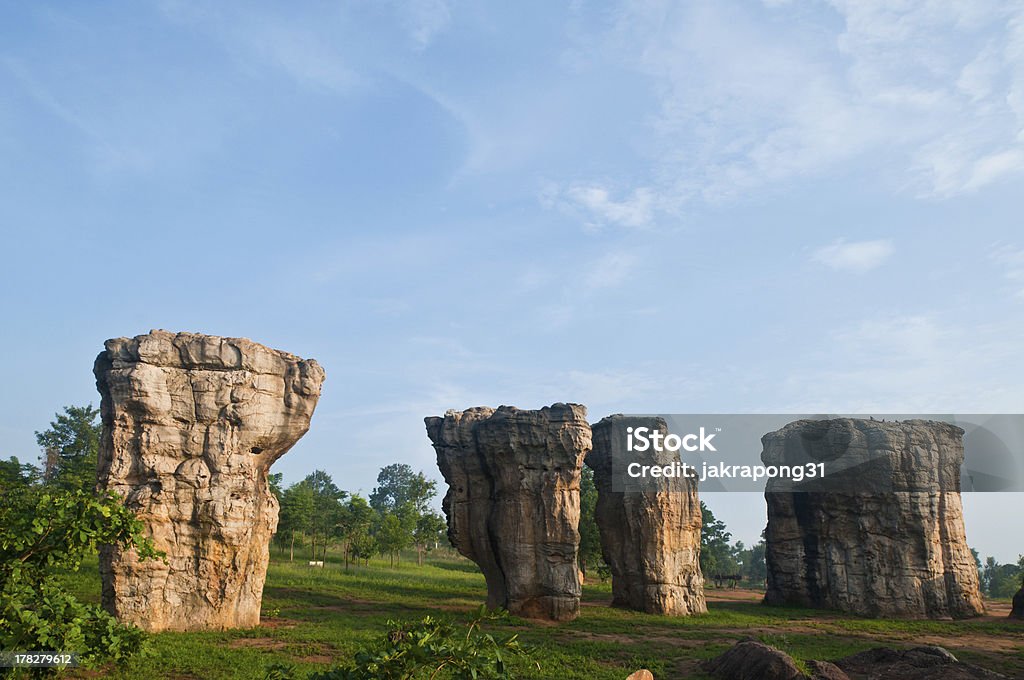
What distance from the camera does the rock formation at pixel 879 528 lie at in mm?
33375

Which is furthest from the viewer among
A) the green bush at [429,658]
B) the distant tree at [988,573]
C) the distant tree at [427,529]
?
the distant tree at [988,573]

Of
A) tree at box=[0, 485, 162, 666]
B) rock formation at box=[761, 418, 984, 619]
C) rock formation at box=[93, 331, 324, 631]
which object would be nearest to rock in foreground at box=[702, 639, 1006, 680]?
tree at box=[0, 485, 162, 666]

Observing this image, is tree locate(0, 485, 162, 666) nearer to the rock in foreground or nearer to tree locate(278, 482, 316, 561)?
the rock in foreground

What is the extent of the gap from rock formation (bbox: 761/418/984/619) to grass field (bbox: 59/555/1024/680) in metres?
1.94

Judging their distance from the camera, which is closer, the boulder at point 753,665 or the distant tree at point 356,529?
the boulder at point 753,665

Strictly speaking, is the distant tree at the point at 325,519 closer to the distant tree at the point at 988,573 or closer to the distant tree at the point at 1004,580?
the distant tree at the point at 1004,580

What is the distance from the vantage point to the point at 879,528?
34.4 m

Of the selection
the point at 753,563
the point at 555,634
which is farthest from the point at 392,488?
the point at 555,634

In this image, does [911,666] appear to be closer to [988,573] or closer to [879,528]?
[879,528]

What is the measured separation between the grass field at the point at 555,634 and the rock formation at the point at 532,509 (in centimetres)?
152

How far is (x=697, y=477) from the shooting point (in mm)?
33406

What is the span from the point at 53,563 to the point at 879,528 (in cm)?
3538

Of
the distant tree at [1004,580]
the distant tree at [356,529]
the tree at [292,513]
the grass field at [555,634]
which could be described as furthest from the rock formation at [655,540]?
the distant tree at [1004,580]

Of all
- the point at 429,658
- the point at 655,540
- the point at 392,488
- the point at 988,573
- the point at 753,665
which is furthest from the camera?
the point at 392,488
